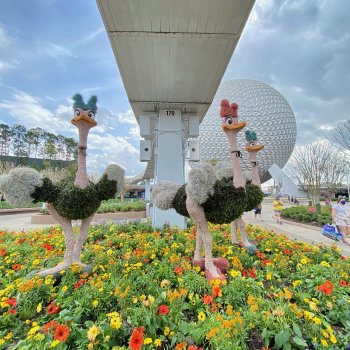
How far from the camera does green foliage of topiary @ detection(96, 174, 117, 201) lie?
3.39 m

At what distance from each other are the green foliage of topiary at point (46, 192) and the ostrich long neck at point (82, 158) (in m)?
0.32

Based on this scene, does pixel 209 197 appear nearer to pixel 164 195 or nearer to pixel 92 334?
pixel 164 195

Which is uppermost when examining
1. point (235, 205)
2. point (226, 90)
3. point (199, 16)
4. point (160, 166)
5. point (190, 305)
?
point (226, 90)

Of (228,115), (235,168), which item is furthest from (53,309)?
(228,115)

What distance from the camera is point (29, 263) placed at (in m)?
3.67

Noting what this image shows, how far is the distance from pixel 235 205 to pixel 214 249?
142cm

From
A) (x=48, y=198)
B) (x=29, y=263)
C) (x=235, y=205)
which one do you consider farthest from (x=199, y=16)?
(x=29, y=263)

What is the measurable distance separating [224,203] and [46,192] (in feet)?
7.94

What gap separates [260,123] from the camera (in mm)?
33188

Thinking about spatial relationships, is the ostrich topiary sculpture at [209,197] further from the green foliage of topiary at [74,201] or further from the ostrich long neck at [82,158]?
the ostrich long neck at [82,158]

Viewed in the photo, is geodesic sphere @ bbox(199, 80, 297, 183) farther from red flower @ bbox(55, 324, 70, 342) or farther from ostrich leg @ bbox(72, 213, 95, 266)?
red flower @ bbox(55, 324, 70, 342)

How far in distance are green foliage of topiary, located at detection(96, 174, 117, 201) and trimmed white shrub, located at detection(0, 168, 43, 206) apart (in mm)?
818

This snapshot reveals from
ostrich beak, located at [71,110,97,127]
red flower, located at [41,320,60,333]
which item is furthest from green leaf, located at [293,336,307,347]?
ostrich beak, located at [71,110,97,127]

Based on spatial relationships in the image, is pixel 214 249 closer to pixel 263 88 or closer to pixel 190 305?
pixel 190 305
